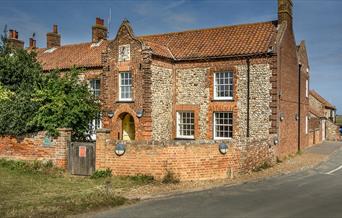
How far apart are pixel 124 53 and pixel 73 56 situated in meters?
8.79

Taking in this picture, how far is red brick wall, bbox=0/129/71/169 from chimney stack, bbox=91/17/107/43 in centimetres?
1653

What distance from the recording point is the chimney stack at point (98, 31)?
34000mm

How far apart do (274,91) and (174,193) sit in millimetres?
12042

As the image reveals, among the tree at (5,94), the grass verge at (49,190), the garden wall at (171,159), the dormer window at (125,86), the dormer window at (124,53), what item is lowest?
the grass verge at (49,190)

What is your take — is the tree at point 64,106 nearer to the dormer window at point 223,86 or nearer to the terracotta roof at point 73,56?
the terracotta roof at point 73,56

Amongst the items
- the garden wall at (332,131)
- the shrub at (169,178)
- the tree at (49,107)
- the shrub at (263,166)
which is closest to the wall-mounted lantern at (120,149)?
the shrub at (169,178)

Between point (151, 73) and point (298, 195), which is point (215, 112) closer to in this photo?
point (151, 73)

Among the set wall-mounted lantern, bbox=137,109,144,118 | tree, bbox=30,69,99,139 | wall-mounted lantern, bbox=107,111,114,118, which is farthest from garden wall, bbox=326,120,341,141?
tree, bbox=30,69,99,139

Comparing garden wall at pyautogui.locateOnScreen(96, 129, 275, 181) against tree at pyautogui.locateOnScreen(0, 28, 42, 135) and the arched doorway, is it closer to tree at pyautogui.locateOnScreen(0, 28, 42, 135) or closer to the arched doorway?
tree at pyautogui.locateOnScreen(0, 28, 42, 135)

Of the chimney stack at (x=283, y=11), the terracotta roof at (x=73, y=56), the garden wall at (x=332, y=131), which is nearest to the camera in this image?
the chimney stack at (x=283, y=11)

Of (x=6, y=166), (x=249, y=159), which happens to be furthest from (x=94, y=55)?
(x=249, y=159)

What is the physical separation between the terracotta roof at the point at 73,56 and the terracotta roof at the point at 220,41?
5.22 meters

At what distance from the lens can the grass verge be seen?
10891mm

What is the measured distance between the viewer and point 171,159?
51.3 feet
